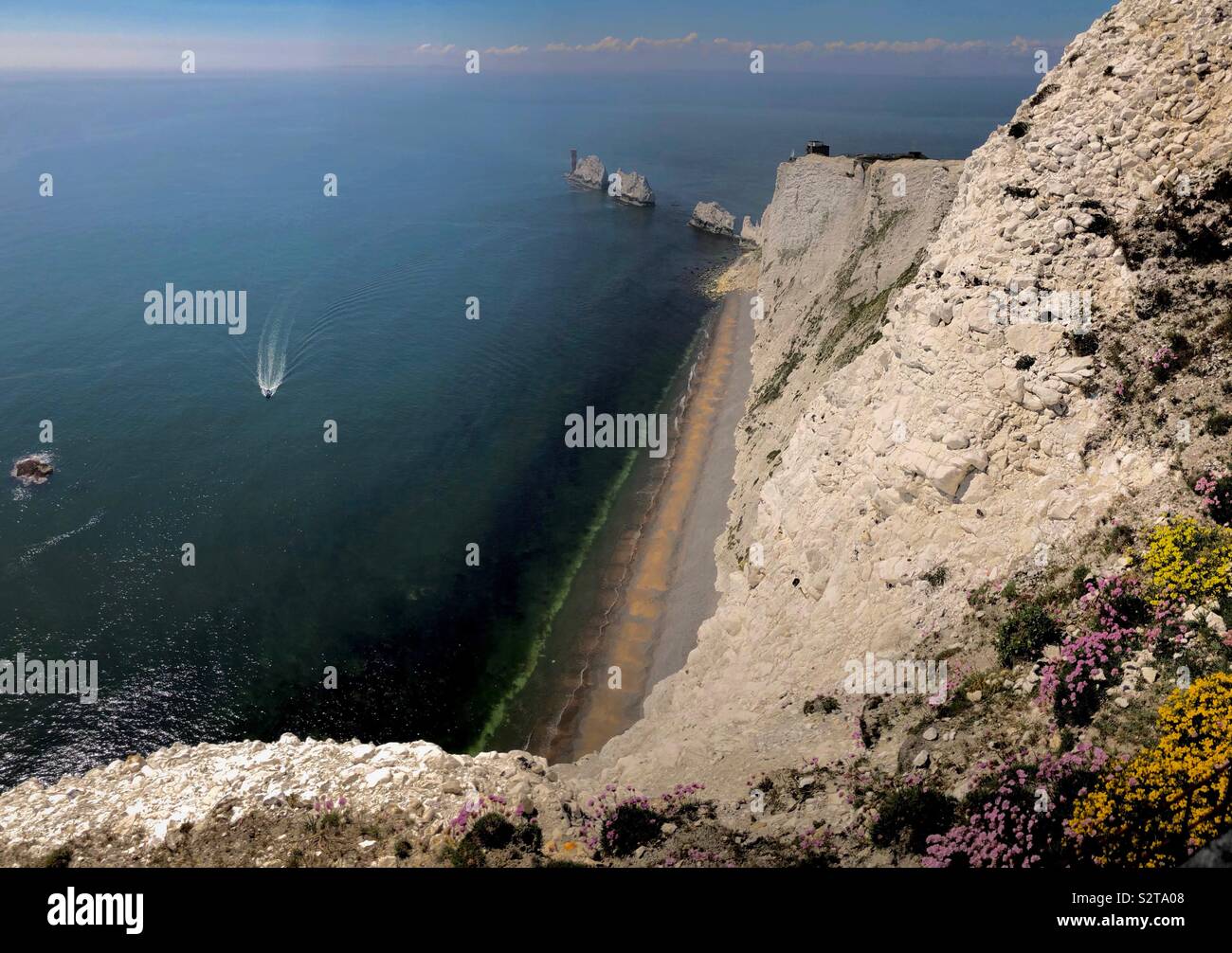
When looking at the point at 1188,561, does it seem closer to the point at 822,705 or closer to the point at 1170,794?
the point at 1170,794

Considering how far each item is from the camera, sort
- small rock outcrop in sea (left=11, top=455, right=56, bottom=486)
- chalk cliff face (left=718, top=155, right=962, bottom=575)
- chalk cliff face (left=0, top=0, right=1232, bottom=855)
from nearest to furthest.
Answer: chalk cliff face (left=0, top=0, right=1232, bottom=855), chalk cliff face (left=718, top=155, right=962, bottom=575), small rock outcrop in sea (left=11, top=455, right=56, bottom=486)

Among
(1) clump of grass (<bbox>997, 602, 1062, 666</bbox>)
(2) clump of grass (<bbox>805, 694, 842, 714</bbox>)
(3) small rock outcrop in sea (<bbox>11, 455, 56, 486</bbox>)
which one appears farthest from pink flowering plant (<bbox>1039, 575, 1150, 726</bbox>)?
(3) small rock outcrop in sea (<bbox>11, 455, 56, 486</bbox>)

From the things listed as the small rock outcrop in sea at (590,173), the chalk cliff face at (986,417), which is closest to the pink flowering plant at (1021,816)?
Result: the chalk cliff face at (986,417)

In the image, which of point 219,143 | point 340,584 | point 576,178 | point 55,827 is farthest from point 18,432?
point 219,143

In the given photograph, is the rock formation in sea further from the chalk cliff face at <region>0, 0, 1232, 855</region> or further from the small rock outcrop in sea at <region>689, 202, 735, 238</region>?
the chalk cliff face at <region>0, 0, 1232, 855</region>

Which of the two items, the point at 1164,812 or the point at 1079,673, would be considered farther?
the point at 1079,673

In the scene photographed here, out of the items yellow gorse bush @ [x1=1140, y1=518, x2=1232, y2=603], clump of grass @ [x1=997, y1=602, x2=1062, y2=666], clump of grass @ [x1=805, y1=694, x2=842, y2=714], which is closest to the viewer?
yellow gorse bush @ [x1=1140, y1=518, x2=1232, y2=603]

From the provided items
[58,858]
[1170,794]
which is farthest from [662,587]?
[1170,794]
